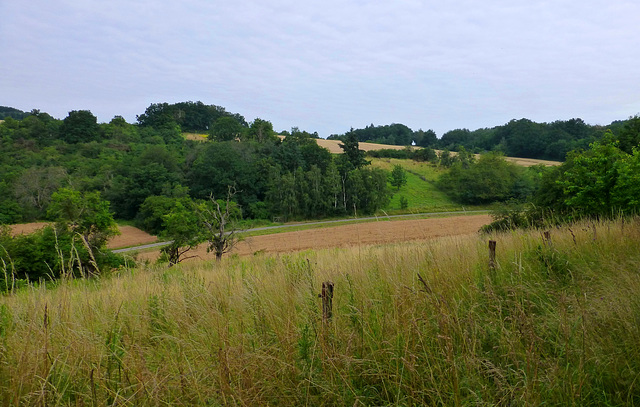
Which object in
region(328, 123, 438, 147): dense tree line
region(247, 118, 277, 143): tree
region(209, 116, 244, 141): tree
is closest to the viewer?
region(247, 118, 277, 143): tree

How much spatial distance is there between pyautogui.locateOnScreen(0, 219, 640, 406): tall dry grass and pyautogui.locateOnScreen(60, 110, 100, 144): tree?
81701 millimetres

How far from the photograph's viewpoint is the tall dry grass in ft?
6.65

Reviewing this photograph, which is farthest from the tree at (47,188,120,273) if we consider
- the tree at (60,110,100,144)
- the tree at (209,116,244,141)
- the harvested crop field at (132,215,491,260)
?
the tree at (209,116,244,141)

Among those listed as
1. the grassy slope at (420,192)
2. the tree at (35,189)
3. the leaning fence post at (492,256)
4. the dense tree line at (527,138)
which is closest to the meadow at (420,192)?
the grassy slope at (420,192)

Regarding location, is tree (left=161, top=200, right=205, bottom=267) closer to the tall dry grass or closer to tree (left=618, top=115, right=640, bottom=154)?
the tall dry grass

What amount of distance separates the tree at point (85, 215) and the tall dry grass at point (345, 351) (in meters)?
17.5

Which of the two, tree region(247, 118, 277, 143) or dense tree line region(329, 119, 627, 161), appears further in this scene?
dense tree line region(329, 119, 627, 161)

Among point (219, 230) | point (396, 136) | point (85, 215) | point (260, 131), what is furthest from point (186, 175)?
point (396, 136)

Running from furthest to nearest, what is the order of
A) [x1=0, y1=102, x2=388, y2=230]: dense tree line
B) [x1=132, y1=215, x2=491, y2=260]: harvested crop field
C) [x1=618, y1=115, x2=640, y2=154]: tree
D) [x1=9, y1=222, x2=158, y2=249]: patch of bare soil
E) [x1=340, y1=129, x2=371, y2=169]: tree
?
[x1=340, y1=129, x2=371, y2=169]: tree → [x1=0, y1=102, x2=388, y2=230]: dense tree line → [x1=9, y1=222, x2=158, y2=249]: patch of bare soil → [x1=132, y1=215, x2=491, y2=260]: harvested crop field → [x1=618, y1=115, x2=640, y2=154]: tree

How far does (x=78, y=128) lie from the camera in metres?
71.9

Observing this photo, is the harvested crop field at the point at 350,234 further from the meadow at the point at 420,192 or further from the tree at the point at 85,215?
the tree at the point at 85,215

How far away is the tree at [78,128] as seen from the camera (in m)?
71.9

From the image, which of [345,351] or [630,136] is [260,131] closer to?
[630,136]

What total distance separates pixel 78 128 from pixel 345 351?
85.0 meters
